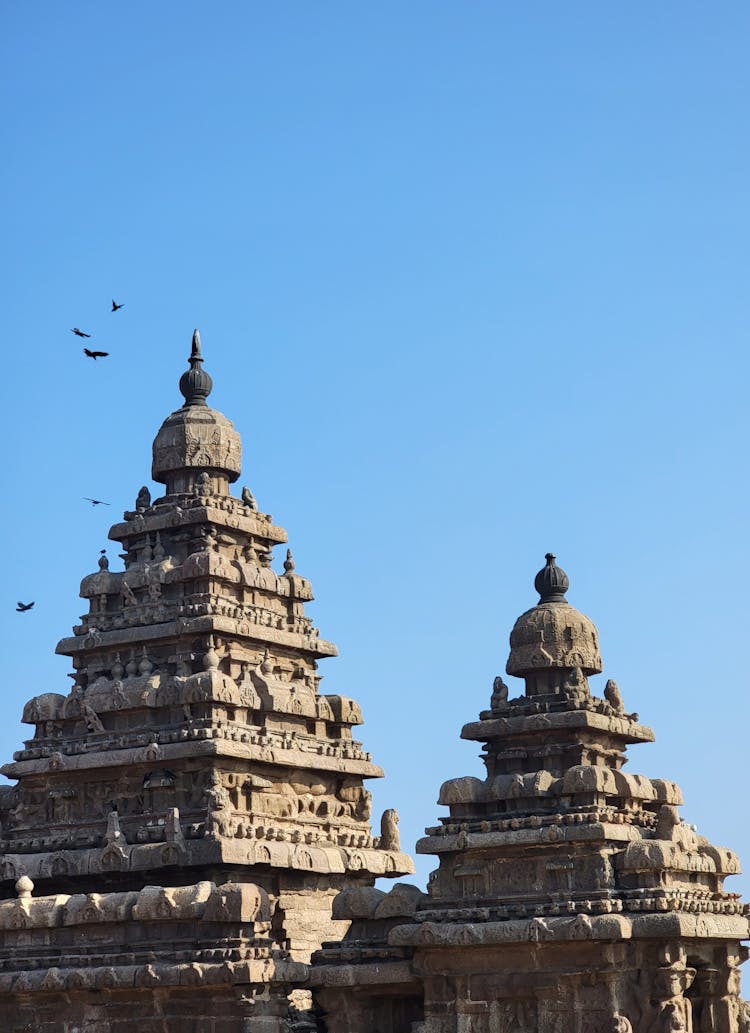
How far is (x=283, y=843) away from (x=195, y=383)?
52.8ft

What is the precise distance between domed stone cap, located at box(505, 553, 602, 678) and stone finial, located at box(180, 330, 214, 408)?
52.1ft

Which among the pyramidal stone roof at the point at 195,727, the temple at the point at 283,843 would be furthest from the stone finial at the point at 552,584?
the pyramidal stone roof at the point at 195,727

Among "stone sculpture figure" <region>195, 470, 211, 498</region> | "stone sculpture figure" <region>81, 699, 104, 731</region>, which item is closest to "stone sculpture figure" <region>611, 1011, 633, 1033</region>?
"stone sculpture figure" <region>81, 699, 104, 731</region>

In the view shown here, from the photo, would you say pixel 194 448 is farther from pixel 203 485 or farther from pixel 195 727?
pixel 195 727

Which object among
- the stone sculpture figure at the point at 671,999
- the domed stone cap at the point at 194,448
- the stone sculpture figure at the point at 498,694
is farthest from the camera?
the domed stone cap at the point at 194,448

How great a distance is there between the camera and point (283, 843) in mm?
53219

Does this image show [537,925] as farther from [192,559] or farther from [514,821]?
[192,559]

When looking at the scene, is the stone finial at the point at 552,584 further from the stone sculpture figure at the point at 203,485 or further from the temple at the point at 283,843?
the stone sculpture figure at the point at 203,485

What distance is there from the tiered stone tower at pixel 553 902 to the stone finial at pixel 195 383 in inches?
638

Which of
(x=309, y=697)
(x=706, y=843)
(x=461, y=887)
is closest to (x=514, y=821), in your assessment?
(x=461, y=887)

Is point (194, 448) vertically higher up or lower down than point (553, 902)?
higher up

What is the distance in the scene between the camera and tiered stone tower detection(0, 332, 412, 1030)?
5284 cm

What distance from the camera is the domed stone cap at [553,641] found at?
164 ft

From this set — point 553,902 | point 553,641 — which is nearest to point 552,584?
point 553,641
